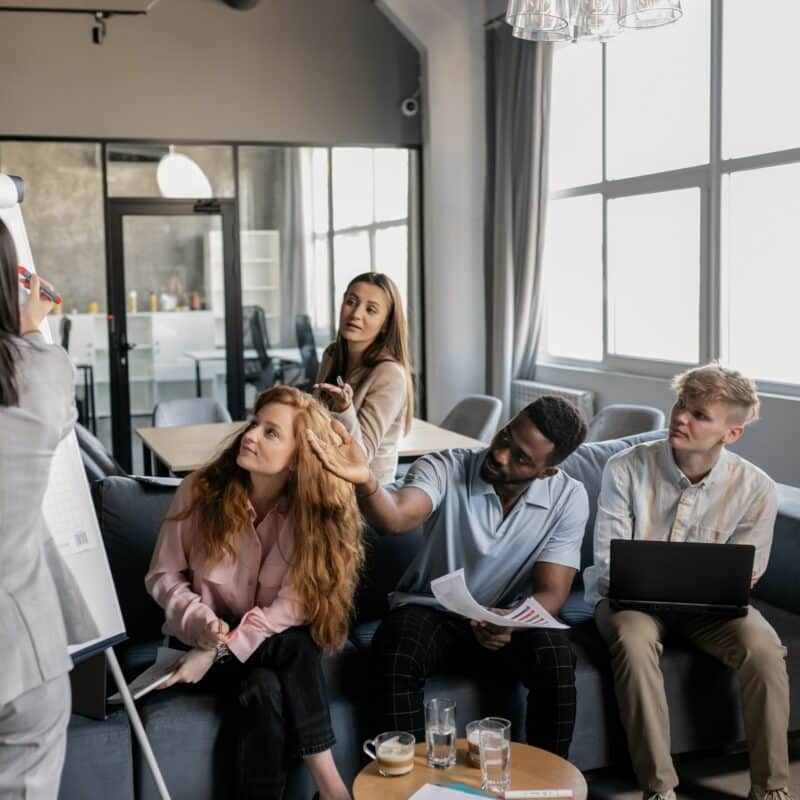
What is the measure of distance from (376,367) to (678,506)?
3.35 feet

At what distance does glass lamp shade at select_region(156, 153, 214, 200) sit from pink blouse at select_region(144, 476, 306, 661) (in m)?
4.73

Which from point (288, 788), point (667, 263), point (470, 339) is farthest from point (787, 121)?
point (288, 788)

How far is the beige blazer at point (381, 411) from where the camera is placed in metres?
3.25

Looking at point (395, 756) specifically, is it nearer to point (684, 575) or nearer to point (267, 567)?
point (267, 567)

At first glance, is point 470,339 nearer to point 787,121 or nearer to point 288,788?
point 787,121

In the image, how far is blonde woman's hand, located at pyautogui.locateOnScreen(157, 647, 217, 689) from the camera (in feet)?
8.07

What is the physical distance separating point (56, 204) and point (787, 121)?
4536 mm

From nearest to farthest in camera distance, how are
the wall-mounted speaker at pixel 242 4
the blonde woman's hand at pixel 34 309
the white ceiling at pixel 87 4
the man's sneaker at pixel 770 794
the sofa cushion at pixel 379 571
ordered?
the blonde woman's hand at pixel 34 309 < the man's sneaker at pixel 770 794 < the sofa cushion at pixel 379 571 < the white ceiling at pixel 87 4 < the wall-mounted speaker at pixel 242 4

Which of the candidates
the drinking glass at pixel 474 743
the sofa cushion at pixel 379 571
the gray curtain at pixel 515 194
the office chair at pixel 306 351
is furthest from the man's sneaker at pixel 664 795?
the office chair at pixel 306 351

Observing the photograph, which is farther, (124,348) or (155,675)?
(124,348)

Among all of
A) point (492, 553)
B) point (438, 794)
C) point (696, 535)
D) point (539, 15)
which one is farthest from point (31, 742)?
point (539, 15)

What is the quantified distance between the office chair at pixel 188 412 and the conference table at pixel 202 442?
22 cm

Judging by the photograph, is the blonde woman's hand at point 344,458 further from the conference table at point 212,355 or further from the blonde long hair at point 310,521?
the conference table at point 212,355

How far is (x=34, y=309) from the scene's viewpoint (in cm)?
→ 198
